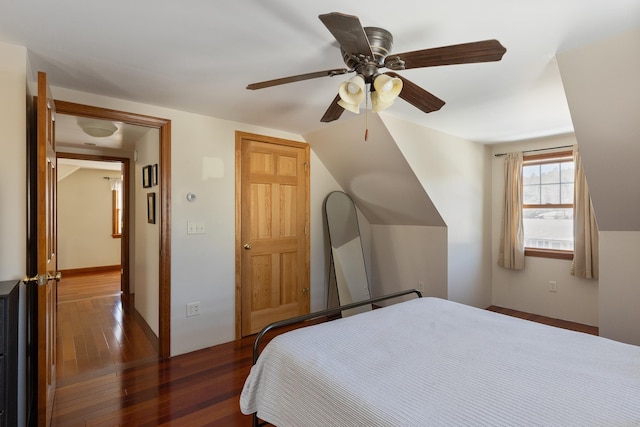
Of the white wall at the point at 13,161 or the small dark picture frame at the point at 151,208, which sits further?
the small dark picture frame at the point at 151,208

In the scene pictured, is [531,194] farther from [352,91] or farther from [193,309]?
[193,309]

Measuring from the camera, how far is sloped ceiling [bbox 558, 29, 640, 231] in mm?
1741

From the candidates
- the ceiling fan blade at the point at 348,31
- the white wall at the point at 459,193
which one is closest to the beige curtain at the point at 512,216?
the white wall at the point at 459,193

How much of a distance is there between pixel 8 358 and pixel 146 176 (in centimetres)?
234

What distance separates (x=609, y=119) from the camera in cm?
203

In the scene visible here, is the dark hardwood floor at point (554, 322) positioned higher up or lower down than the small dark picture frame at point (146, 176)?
lower down

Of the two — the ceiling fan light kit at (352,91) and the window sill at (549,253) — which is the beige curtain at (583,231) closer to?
the window sill at (549,253)

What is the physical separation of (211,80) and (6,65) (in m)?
1.04

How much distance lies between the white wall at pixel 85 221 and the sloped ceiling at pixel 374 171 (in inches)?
211

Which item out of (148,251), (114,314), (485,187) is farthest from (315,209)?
(114,314)

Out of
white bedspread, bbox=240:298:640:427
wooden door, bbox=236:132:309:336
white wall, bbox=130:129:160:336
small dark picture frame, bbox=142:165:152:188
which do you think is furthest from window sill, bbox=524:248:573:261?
small dark picture frame, bbox=142:165:152:188

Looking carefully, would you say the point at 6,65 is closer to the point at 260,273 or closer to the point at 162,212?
the point at 162,212

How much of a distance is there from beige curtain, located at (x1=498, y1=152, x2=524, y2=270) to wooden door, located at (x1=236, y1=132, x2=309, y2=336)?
248cm

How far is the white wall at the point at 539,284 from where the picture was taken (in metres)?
3.55
